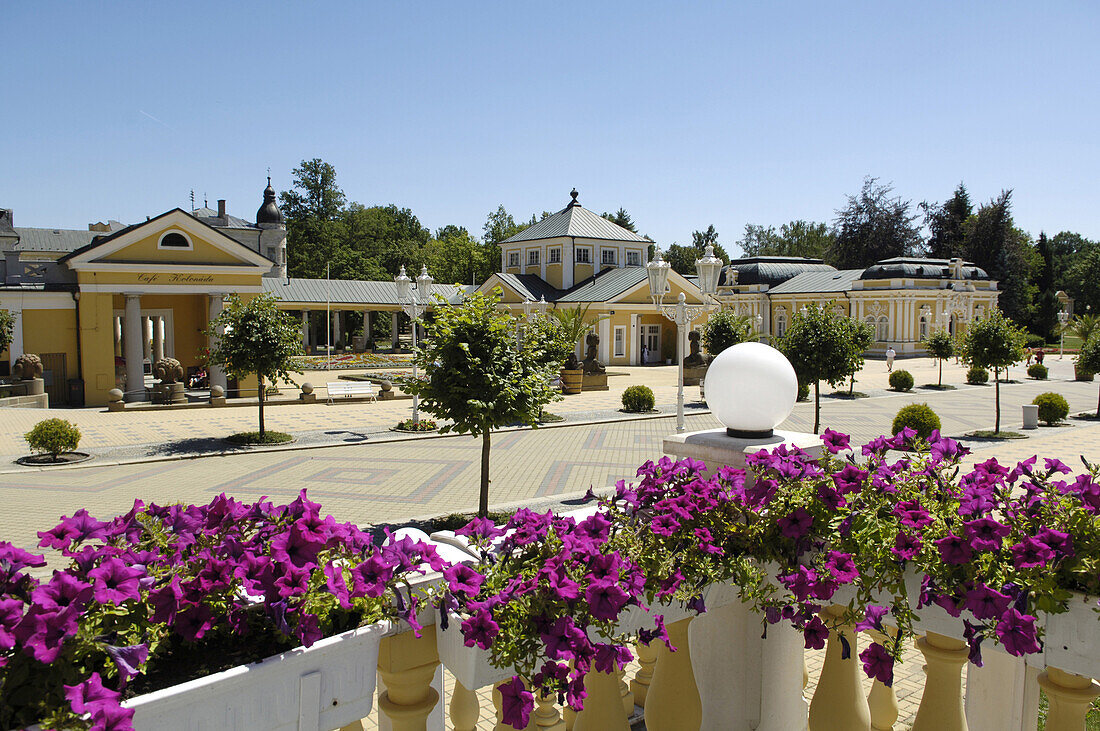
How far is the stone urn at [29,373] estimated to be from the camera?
24047 mm

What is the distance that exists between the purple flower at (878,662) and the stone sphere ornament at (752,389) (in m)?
1.01

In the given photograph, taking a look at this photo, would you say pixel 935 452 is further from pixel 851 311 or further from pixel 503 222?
pixel 503 222

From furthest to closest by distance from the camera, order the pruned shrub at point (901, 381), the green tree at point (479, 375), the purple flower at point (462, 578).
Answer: the pruned shrub at point (901, 381) → the green tree at point (479, 375) → the purple flower at point (462, 578)

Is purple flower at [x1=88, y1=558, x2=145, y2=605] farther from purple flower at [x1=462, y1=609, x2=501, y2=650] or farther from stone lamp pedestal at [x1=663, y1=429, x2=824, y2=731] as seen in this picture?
stone lamp pedestal at [x1=663, y1=429, x2=824, y2=731]

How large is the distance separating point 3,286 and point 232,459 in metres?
16.2

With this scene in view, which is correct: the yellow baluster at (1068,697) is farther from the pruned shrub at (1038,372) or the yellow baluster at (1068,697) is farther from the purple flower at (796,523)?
the pruned shrub at (1038,372)

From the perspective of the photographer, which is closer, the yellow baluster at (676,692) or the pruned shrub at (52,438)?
the yellow baluster at (676,692)

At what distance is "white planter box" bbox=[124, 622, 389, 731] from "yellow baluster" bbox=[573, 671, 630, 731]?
2.57 ft

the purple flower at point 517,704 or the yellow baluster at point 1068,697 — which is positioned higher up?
the purple flower at point 517,704

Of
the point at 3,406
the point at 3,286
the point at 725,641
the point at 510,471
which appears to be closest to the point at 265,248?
the point at 3,286

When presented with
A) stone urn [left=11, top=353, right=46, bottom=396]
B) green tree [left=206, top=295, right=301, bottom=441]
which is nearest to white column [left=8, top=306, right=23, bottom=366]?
stone urn [left=11, top=353, right=46, bottom=396]

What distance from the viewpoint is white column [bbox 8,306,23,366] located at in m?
24.8

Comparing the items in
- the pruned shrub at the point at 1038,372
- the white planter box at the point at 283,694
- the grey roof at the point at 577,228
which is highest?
the grey roof at the point at 577,228

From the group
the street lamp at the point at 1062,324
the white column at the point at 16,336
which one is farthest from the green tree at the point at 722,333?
the street lamp at the point at 1062,324
